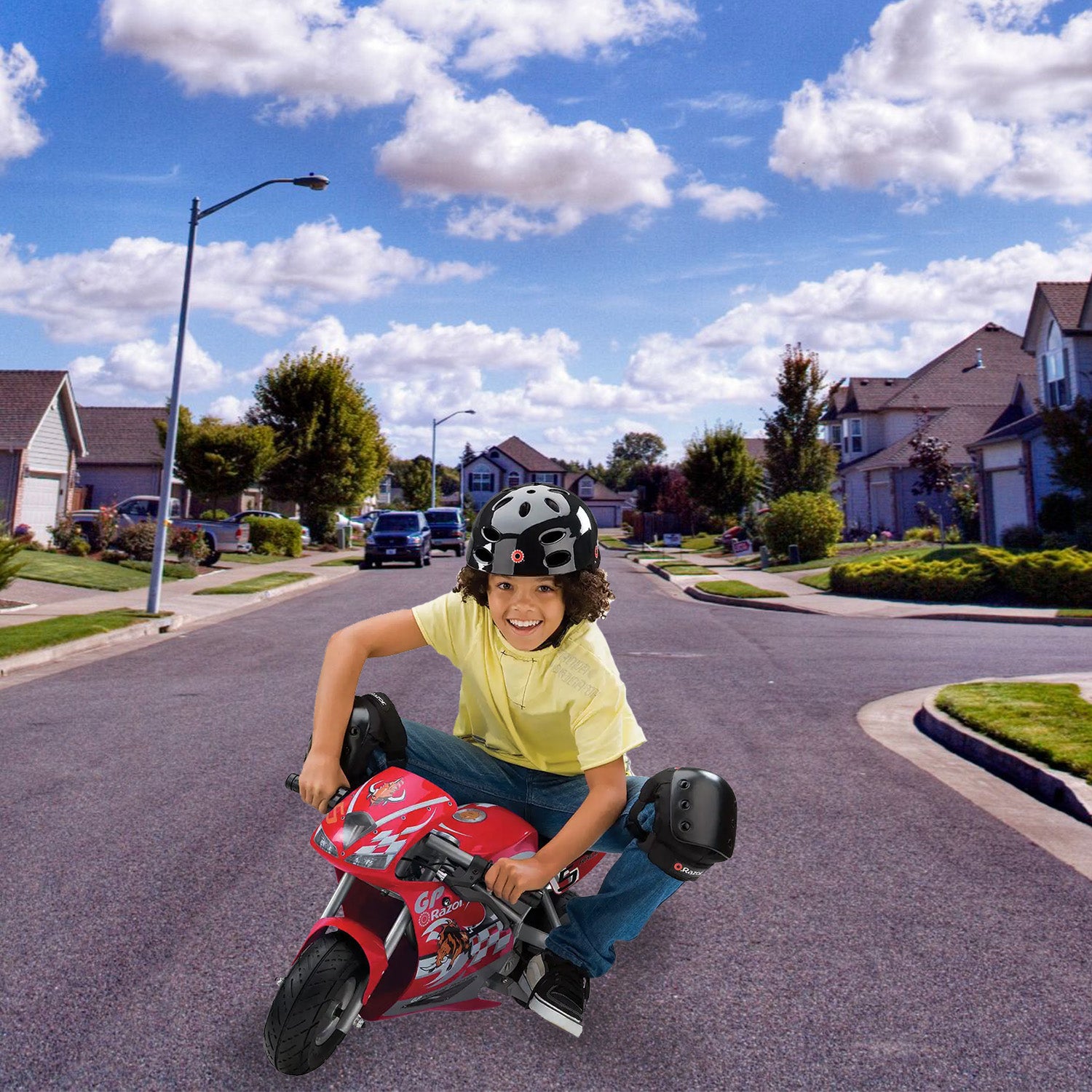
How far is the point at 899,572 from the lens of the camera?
21.8 m

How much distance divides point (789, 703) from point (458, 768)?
6.49m

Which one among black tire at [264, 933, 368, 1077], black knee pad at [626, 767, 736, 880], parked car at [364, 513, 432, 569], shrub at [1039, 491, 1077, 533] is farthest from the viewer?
parked car at [364, 513, 432, 569]

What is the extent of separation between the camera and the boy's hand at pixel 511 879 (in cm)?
271

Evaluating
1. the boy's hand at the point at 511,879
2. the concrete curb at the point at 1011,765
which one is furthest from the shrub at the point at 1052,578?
the boy's hand at the point at 511,879

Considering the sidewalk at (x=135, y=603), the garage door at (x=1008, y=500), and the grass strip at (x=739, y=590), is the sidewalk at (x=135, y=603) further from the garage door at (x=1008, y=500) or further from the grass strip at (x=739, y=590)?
the garage door at (x=1008, y=500)

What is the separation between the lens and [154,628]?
16.0 metres

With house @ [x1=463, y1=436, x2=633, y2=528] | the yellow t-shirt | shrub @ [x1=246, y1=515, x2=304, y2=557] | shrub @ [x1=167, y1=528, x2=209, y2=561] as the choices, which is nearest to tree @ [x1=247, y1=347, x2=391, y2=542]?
shrub @ [x1=246, y1=515, x2=304, y2=557]

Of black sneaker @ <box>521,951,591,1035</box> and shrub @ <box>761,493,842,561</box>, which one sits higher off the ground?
shrub @ <box>761,493,842,561</box>

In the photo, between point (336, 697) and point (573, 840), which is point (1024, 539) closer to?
point (573, 840)

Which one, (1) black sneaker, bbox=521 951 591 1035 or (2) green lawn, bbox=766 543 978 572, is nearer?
(1) black sneaker, bbox=521 951 591 1035

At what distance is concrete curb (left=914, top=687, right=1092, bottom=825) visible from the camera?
5922 millimetres

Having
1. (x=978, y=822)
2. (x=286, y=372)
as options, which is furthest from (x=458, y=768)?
(x=286, y=372)

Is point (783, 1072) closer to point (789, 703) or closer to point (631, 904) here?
point (631, 904)

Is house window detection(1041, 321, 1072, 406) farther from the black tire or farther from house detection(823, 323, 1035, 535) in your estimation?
the black tire
